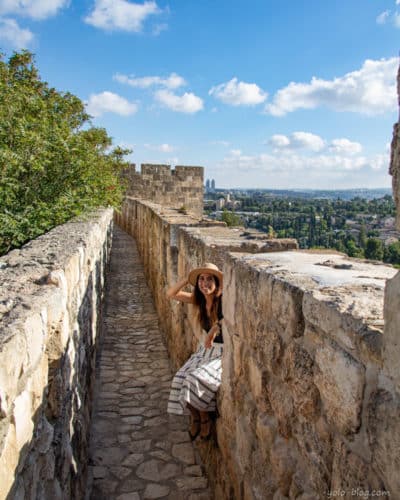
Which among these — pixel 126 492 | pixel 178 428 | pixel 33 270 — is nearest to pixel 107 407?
pixel 178 428

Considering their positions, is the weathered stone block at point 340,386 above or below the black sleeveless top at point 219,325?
above

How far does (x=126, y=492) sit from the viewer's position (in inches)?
110

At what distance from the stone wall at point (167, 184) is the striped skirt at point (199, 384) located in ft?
47.8

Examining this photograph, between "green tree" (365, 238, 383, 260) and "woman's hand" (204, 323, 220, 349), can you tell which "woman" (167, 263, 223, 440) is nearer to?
"woman's hand" (204, 323, 220, 349)

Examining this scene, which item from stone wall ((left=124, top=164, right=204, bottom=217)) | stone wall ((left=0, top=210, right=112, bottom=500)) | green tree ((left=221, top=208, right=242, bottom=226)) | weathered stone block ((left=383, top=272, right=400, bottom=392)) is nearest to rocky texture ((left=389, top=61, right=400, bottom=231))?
weathered stone block ((left=383, top=272, right=400, bottom=392))

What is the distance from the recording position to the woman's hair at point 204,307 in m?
2.87

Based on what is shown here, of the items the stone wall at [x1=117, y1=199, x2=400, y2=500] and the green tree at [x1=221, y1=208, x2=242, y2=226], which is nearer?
the stone wall at [x1=117, y1=199, x2=400, y2=500]

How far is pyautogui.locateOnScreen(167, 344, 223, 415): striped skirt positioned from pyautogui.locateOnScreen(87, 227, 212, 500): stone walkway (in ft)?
1.91

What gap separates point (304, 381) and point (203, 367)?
4.29ft

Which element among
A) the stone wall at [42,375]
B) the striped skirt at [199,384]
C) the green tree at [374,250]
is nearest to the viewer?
the stone wall at [42,375]

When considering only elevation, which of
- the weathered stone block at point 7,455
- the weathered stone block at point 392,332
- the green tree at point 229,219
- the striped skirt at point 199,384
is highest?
the weathered stone block at point 392,332

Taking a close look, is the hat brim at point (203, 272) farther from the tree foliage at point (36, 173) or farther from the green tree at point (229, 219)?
the green tree at point (229, 219)

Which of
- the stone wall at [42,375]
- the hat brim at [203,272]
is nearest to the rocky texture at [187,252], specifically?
the hat brim at [203,272]

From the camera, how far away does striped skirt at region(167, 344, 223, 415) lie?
261 cm
